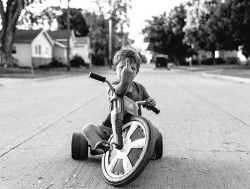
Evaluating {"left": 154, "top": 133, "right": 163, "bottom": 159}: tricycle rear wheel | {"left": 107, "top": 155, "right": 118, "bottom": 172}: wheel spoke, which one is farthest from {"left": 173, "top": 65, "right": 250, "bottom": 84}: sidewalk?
{"left": 107, "top": 155, "right": 118, "bottom": 172}: wheel spoke

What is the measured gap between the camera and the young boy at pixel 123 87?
392cm

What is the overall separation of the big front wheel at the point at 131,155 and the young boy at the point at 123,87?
279mm

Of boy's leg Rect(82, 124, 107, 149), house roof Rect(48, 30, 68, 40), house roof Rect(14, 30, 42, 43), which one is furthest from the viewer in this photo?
house roof Rect(48, 30, 68, 40)

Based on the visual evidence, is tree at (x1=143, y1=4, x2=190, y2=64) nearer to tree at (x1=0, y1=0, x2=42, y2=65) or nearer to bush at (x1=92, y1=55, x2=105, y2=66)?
bush at (x1=92, y1=55, x2=105, y2=66)

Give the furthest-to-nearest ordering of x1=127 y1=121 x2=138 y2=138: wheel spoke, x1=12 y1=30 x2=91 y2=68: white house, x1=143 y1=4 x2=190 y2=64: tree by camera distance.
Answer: x1=143 y1=4 x2=190 y2=64: tree
x1=12 y1=30 x2=91 y2=68: white house
x1=127 y1=121 x2=138 y2=138: wheel spoke

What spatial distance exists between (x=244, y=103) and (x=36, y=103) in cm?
587

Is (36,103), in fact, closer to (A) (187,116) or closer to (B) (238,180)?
(A) (187,116)

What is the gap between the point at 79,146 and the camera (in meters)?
5.01

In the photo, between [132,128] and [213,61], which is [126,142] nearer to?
[132,128]

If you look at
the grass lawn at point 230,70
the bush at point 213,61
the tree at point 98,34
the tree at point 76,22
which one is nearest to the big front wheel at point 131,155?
the grass lawn at point 230,70

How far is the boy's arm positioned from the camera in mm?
3744

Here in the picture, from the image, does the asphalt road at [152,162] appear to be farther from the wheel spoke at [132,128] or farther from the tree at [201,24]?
the tree at [201,24]

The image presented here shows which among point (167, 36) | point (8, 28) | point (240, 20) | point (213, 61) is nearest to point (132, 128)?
point (8, 28)

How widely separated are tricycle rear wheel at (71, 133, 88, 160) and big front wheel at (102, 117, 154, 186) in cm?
75
